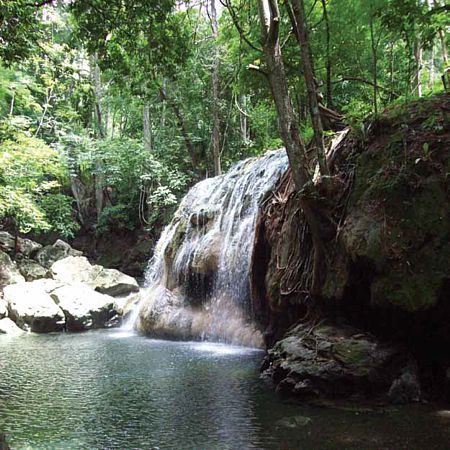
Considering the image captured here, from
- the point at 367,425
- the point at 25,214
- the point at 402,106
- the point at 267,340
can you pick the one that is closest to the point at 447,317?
the point at 367,425

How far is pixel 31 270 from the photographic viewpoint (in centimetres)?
1727

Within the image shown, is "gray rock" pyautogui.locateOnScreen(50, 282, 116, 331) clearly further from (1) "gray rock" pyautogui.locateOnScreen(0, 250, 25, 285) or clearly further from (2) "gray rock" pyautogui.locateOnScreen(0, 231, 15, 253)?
(2) "gray rock" pyautogui.locateOnScreen(0, 231, 15, 253)

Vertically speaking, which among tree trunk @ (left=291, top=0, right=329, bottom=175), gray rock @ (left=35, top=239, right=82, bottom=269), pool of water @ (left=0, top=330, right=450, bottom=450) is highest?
tree trunk @ (left=291, top=0, right=329, bottom=175)

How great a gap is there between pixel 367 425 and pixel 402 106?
4.46 metres

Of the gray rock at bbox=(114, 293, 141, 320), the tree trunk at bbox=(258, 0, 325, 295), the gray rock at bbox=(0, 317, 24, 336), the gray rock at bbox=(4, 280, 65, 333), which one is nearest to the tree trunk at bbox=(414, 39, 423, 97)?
the tree trunk at bbox=(258, 0, 325, 295)

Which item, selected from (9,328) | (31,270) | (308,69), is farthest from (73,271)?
(308,69)

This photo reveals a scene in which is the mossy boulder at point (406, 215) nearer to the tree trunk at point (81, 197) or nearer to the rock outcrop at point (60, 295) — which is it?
the rock outcrop at point (60, 295)

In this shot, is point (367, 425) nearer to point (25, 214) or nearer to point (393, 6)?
point (393, 6)

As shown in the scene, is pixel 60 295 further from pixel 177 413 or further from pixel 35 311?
pixel 177 413

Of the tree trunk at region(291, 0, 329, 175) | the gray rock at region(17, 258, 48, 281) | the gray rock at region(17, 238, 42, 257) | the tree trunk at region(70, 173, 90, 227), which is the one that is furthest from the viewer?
the tree trunk at region(70, 173, 90, 227)

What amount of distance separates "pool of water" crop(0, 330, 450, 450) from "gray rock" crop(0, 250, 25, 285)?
8.79m

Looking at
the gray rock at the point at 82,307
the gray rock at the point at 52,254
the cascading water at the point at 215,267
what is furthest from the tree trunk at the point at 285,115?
the gray rock at the point at 52,254

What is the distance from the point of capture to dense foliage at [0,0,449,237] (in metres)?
6.43

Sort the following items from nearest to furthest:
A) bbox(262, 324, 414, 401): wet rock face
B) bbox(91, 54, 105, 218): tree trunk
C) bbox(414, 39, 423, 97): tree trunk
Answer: bbox(262, 324, 414, 401): wet rock face
bbox(414, 39, 423, 97): tree trunk
bbox(91, 54, 105, 218): tree trunk
